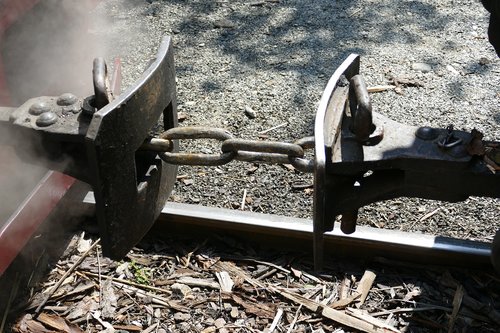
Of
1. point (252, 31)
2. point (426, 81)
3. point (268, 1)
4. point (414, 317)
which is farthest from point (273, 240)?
point (268, 1)

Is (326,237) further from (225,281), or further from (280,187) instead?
(280,187)

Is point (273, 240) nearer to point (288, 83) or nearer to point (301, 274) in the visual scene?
point (301, 274)

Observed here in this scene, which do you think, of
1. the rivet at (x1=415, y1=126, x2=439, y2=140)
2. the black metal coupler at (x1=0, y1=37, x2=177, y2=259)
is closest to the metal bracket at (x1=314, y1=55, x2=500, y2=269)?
the rivet at (x1=415, y1=126, x2=439, y2=140)

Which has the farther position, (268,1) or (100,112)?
(268,1)

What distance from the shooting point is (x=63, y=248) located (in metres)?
3.64

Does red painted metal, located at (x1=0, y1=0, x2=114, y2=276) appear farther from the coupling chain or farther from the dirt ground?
the coupling chain

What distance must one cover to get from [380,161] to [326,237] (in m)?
1.63

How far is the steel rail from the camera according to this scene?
131 inches

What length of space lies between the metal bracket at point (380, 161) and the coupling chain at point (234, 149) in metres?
0.12

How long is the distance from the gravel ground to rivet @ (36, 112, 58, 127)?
1.89 m

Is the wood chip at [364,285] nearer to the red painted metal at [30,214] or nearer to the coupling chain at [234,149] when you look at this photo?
the coupling chain at [234,149]

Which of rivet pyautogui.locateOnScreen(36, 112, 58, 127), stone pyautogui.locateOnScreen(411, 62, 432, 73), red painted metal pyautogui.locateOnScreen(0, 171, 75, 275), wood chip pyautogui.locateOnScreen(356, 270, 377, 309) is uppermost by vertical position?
rivet pyautogui.locateOnScreen(36, 112, 58, 127)

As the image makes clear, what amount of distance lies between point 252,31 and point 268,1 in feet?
2.20

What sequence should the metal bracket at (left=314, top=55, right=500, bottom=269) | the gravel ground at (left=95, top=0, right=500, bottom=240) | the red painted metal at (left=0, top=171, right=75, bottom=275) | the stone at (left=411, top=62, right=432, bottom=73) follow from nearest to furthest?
1. the metal bracket at (left=314, top=55, right=500, bottom=269)
2. the red painted metal at (left=0, top=171, right=75, bottom=275)
3. the gravel ground at (left=95, top=0, right=500, bottom=240)
4. the stone at (left=411, top=62, right=432, bottom=73)
